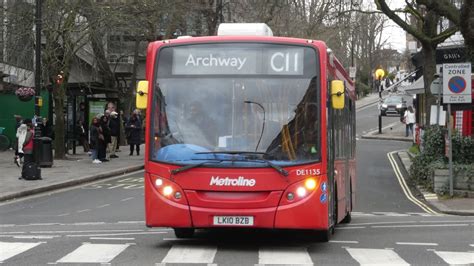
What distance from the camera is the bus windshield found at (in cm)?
873

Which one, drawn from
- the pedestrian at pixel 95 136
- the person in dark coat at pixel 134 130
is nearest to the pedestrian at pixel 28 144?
the pedestrian at pixel 95 136

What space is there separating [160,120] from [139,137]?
2116cm

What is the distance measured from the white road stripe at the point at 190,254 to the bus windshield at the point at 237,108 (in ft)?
3.85

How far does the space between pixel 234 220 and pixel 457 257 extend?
2.96m

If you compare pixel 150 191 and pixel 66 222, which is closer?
pixel 150 191

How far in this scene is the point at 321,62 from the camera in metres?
8.96

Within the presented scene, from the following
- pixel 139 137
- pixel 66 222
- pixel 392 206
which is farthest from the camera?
pixel 139 137

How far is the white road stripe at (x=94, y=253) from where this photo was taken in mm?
8258

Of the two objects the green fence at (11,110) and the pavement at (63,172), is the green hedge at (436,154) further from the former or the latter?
the green fence at (11,110)

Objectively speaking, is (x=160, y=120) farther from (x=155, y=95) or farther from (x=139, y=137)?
(x=139, y=137)

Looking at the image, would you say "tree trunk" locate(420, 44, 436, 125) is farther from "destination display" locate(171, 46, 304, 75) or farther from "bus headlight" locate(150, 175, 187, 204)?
"bus headlight" locate(150, 175, 187, 204)

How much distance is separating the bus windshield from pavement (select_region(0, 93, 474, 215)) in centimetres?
805

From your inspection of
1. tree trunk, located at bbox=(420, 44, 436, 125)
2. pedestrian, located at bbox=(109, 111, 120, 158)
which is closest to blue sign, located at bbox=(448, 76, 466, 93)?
tree trunk, located at bbox=(420, 44, 436, 125)

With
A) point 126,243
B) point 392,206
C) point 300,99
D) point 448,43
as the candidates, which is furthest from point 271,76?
point 448,43
